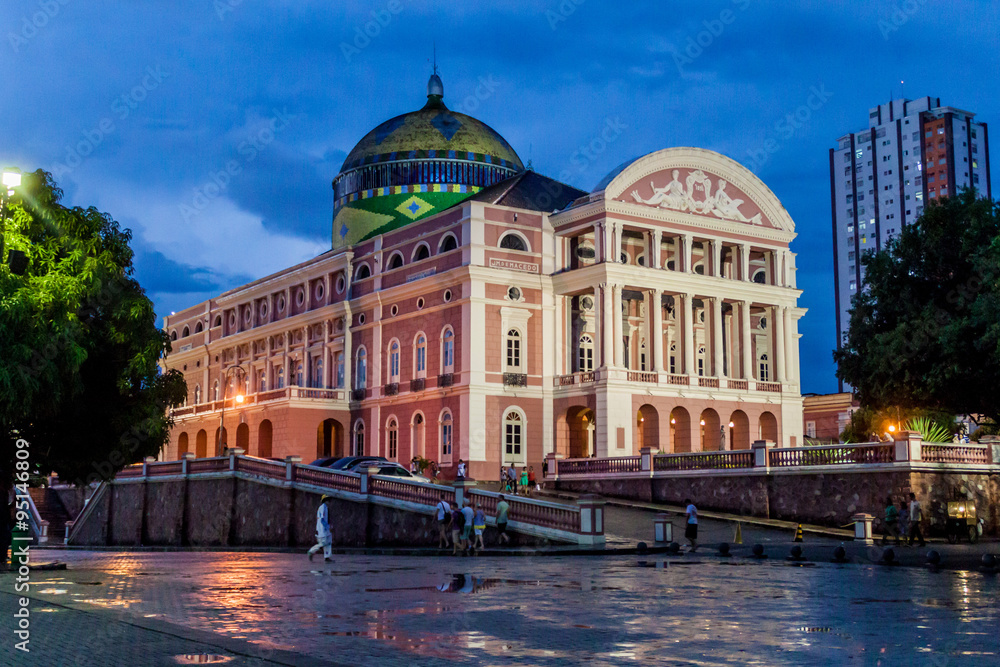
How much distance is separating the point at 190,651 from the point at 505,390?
40077mm

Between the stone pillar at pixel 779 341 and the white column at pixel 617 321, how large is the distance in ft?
31.8

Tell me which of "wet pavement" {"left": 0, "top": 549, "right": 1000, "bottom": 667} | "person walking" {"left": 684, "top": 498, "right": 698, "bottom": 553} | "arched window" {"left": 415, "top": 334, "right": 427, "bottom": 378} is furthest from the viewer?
"arched window" {"left": 415, "top": 334, "right": 427, "bottom": 378}

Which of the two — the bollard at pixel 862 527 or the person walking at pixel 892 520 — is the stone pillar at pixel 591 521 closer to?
the bollard at pixel 862 527

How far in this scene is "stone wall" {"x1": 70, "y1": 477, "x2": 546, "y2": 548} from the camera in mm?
34438

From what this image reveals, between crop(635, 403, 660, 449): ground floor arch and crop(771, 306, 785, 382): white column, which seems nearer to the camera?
crop(635, 403, 660, 449): ground floor arch

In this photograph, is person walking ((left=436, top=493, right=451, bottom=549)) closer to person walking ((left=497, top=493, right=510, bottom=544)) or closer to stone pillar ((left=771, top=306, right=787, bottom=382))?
person walking ((left=497, top=493, right=510, bottom=544))

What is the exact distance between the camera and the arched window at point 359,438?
57.2 metres

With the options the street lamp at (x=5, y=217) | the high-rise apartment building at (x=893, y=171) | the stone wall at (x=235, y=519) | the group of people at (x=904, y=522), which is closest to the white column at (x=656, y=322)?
the group of people at (x=904, y=522)

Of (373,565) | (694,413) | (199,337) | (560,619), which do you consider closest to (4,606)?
(560,619)

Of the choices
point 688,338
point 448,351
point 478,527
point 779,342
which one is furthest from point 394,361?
point 478,527

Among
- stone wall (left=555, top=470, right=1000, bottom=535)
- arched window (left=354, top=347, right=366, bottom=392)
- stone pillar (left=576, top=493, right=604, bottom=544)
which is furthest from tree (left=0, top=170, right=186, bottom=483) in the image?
arched window (left=354, top=347, right=366, bottom=392)

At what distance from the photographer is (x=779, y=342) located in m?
55.1

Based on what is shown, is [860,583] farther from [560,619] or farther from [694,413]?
[694,413]

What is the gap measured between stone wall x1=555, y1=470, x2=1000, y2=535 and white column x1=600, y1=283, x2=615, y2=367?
32.5ft
